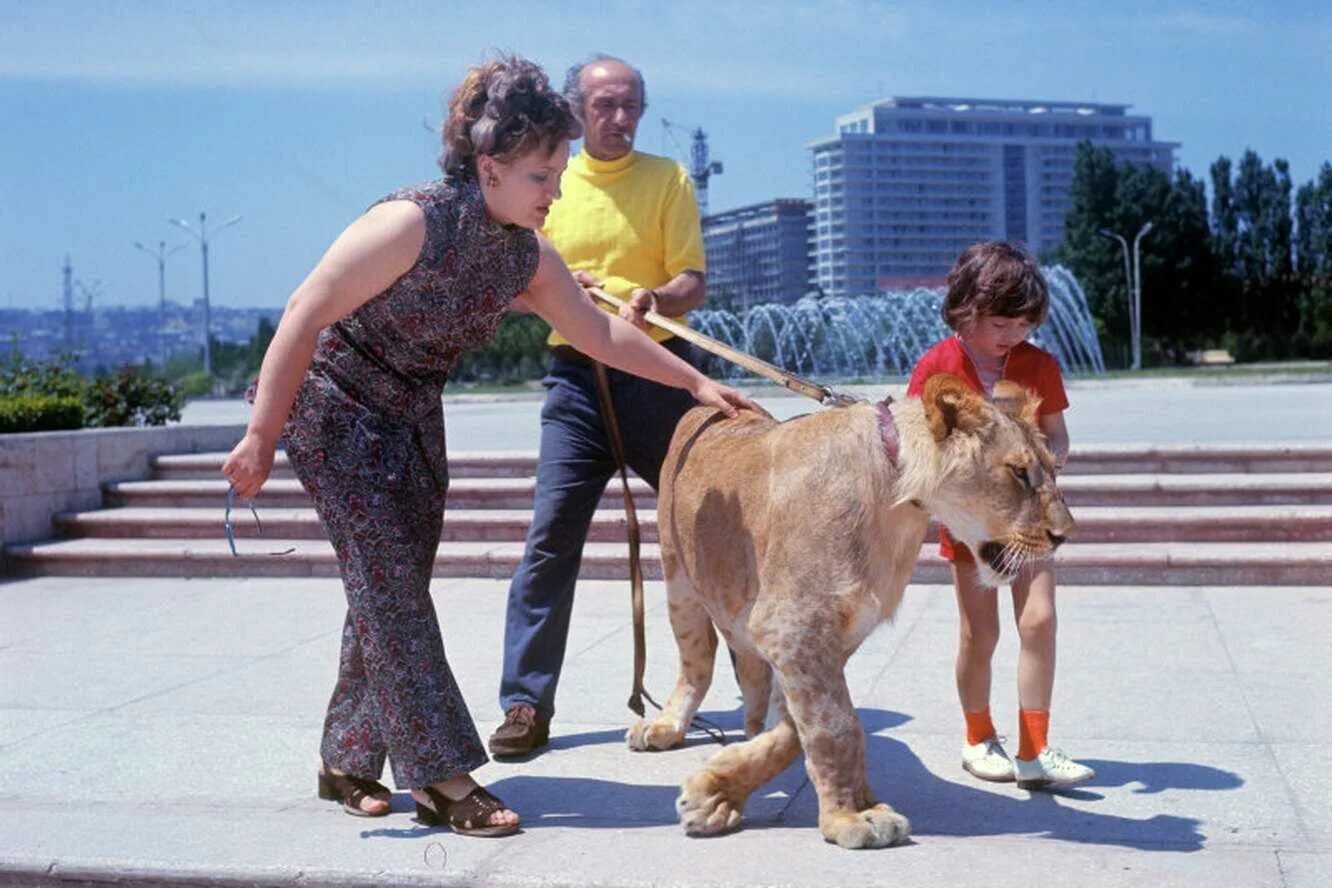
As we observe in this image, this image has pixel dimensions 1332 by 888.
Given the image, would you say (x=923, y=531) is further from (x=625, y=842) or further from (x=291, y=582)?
(x=291, y=582)

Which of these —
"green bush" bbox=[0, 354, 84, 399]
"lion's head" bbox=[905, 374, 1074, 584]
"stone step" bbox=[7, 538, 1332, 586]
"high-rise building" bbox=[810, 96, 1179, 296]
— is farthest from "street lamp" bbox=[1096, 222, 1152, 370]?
"lion's head" bbox=[905, 374, 1074, 584]

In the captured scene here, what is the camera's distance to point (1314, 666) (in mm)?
6789

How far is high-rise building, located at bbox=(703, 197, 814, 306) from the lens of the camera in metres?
109

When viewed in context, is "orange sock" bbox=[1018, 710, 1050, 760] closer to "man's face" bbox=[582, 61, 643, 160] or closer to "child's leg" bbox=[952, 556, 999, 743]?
"child's leg" bbox=[952, 556, 999, 743]

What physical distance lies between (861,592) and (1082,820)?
1031mm

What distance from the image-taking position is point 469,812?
4664 mm

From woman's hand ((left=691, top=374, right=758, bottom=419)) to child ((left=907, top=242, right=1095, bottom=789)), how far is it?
1.74 ft

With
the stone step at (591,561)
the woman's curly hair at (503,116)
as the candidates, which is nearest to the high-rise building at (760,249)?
the stone step at (591,561)

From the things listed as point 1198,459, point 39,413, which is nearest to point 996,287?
point 1198,459

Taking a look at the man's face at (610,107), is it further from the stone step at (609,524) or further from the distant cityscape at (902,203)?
the distant cityscape at (902,203)

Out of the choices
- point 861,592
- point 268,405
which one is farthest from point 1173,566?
point 268,405

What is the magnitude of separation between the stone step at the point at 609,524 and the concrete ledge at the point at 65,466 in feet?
0.57

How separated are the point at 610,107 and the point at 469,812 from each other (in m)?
2.63

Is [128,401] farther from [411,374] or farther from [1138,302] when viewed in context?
[1138,302]
